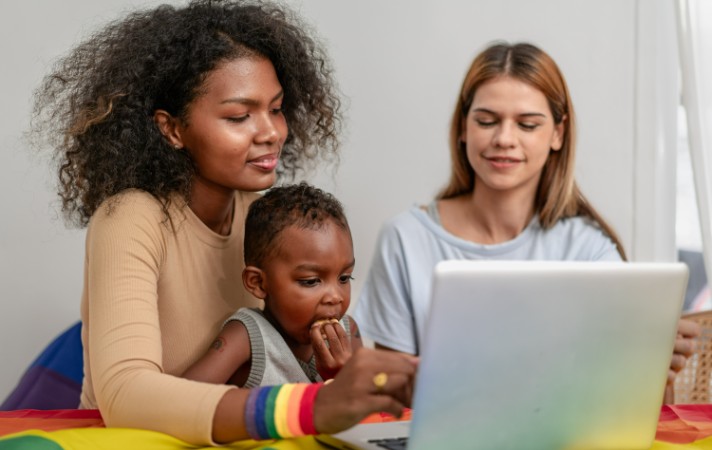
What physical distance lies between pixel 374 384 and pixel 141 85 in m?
0.72

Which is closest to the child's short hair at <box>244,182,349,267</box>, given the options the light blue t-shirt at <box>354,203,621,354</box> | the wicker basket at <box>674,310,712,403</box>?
the light blue t-shirt at <box>354,203,621,354</box>

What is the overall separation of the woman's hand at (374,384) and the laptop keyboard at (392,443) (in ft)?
0.16

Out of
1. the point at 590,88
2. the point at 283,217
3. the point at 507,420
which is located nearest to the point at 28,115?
the point at 283,217

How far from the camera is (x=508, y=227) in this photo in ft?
7.51

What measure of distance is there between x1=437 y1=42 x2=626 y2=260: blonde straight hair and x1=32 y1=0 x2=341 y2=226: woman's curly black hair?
31.3 inches

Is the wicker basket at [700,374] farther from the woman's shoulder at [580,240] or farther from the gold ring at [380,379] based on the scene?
the gold ring at [380,379]

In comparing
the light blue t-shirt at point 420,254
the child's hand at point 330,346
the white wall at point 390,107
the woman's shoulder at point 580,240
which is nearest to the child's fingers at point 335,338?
the child's hand at point 330,346

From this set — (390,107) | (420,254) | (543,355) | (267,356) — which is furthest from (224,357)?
(390,107)

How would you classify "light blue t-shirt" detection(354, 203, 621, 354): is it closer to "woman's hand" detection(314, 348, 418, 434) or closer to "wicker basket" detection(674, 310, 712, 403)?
"wicker basket" detection(674, 310, 712, 403)

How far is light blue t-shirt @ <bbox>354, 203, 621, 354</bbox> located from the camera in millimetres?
2252

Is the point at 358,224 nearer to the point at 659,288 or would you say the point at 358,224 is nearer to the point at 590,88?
the point at 590,88

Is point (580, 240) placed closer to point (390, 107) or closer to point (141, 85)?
point (390, 107)

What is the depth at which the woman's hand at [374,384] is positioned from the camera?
98cm

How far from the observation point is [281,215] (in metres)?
1.47
